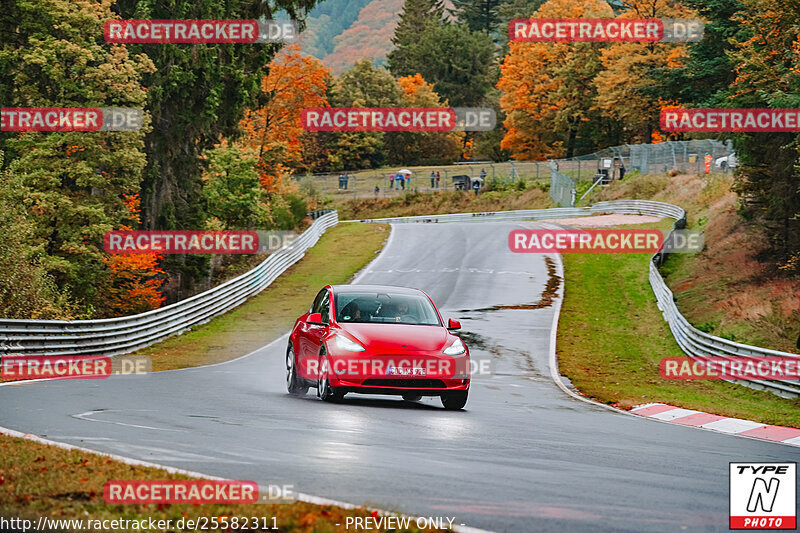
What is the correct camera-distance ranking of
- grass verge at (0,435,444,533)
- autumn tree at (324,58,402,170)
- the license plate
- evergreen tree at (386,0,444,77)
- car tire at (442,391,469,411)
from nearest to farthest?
grass verge at (0,435,444,533)
the license plate
car tire at (442,391,469,411)
autumn tree at (324,58,402,170)
evergreen tree at (386,0,444,77)

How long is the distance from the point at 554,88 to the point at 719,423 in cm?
8910

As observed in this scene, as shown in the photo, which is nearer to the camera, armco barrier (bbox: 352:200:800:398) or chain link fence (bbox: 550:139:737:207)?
armco barrier (bbox: 352:200:800:398)

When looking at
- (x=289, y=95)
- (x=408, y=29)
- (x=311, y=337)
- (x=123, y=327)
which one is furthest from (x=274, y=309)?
(x=408, y=29)

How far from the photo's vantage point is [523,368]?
23234mm

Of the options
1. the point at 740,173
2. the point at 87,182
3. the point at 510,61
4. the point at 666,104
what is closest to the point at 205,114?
the point at 87,182

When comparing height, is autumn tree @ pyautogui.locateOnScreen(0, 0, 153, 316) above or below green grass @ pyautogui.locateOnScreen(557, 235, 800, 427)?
above

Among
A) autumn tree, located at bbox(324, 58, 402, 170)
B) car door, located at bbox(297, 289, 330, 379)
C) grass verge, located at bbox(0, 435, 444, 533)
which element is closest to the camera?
grass verge, located at bbox(0, 435, 444, 533)

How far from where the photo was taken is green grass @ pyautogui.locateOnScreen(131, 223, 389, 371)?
2691 centimetres

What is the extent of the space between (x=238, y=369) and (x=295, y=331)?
6.05m

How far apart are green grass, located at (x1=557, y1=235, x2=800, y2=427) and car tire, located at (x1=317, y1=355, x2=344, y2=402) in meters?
5.72

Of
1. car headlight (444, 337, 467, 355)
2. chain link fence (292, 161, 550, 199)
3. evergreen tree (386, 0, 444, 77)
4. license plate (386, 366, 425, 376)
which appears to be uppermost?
evergreen tree (386, 0, 444, 77)

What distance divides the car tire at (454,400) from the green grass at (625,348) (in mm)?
4377

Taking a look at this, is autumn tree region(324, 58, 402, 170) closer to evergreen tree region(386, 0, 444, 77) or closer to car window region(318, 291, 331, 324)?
evergreen tree region(386, 0, 444, 77)

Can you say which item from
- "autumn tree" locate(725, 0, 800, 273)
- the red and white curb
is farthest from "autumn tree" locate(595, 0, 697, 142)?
the red and white curb
